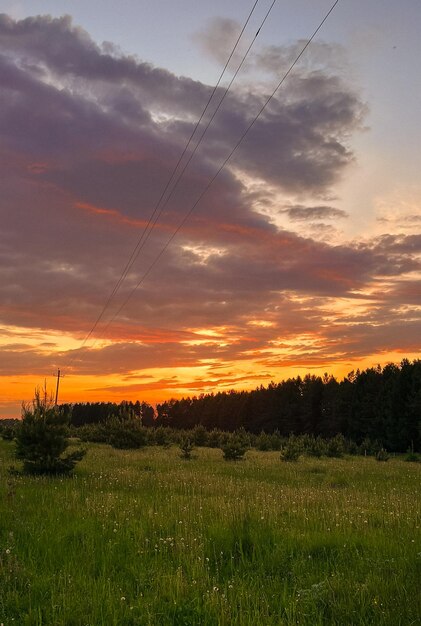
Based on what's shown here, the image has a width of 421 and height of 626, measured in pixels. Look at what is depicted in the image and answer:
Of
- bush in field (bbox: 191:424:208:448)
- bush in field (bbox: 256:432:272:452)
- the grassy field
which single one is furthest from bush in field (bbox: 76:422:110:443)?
the grassy field

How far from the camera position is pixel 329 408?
9819 centimetres

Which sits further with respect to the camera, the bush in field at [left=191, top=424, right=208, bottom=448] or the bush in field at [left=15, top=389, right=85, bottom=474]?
the bush in field at [left=191, top=424, right=208, bottom=448]

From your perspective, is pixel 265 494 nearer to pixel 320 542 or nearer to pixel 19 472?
pixel 320 542

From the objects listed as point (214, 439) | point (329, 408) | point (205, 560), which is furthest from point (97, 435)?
point (329, 408)

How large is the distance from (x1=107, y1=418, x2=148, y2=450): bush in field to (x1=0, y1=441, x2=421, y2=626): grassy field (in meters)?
22.7

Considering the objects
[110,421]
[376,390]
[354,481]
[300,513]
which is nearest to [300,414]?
[376,390]

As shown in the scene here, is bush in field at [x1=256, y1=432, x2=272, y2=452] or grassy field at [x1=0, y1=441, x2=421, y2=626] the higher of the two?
grassy field at [x1=0, y1=441, x2=421, y2=626]

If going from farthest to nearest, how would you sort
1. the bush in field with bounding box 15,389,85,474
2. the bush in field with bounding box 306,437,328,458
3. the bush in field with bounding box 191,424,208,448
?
the bush in field with bounding box 191,424,208,448 → the bush in field with bounding box 306,437,328,458 → the bush in field with bounding box 15,389,85,474

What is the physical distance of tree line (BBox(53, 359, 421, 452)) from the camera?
68.1 m

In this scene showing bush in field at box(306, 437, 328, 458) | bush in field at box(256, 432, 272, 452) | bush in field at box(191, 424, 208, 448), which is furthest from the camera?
bush in field at box(191, 424, 208, 448)

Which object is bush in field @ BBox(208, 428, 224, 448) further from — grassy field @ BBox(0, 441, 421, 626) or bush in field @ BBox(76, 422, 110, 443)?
grassy field @ BBox(0, 441, 421, 626)

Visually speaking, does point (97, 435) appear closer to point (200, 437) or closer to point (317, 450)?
point (200, 437)

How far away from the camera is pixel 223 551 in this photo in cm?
733

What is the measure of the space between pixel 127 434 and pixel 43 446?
18447 mm
